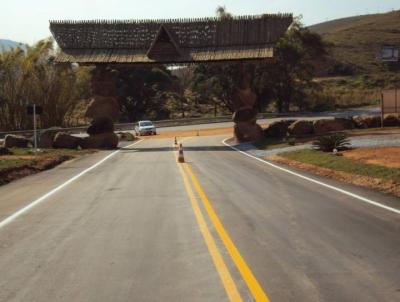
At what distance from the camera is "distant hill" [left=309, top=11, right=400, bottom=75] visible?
112 m

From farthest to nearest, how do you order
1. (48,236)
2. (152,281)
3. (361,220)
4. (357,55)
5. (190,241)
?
(357,55)
(361,220)
(48,236)
(190,241)
(152,281)

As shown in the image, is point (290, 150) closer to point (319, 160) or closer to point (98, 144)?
point (319, 160)

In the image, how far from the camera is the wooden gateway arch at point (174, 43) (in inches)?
1593

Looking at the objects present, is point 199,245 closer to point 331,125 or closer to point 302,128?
point 302,128

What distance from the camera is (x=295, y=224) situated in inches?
431

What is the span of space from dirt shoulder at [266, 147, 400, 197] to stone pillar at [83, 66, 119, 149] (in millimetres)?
16013

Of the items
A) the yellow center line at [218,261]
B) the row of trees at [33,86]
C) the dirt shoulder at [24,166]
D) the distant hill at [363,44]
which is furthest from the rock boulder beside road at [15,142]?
the distant hill at [363,44]

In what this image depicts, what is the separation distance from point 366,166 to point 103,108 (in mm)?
25412

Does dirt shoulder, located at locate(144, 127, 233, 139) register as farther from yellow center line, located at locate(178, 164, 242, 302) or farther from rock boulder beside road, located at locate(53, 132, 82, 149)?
yellow center line, located at locate(178, 164, 242, 302)

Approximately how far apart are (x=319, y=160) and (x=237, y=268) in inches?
660

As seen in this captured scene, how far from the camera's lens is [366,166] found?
20.0m

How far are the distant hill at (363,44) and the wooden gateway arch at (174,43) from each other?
61729 mm

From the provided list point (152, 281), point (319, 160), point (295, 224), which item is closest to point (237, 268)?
point (152, 281)

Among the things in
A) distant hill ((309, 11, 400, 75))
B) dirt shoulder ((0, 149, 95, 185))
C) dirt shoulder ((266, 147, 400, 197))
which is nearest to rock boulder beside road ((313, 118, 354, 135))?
dirt shoulder ((266, 147, 400, 197))
